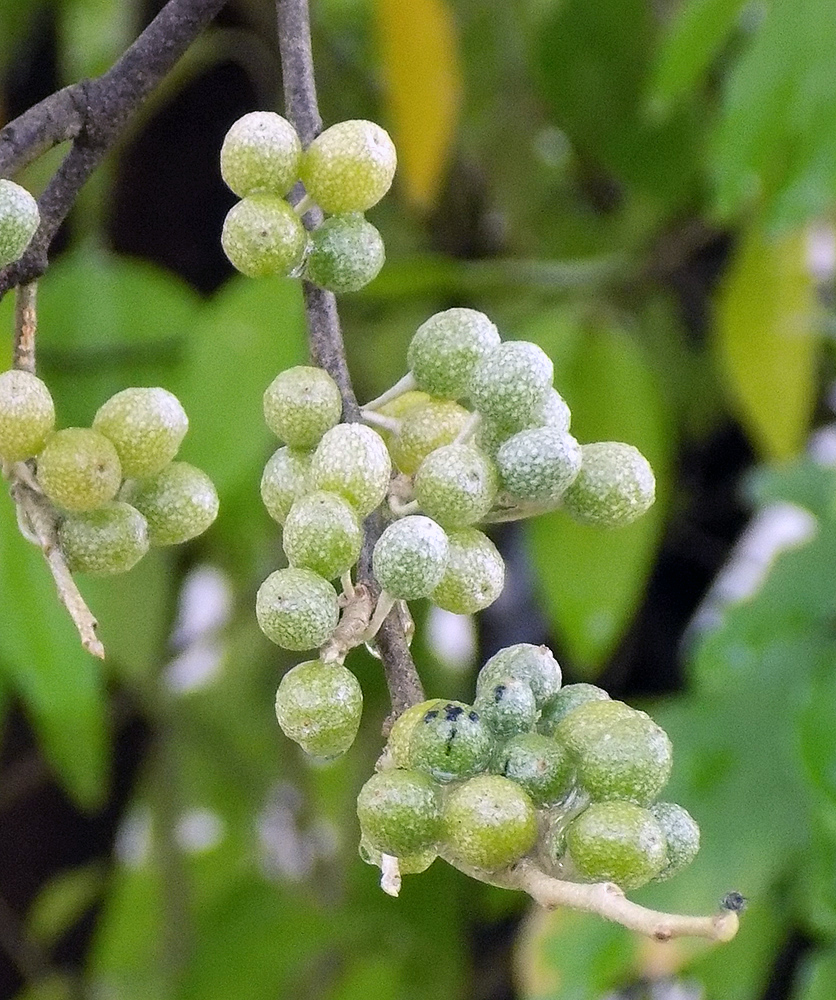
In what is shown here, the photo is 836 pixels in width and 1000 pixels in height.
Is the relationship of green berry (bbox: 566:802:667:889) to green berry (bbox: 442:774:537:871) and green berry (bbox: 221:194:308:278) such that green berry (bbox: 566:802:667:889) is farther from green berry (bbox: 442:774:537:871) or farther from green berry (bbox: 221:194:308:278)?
green berry (bbox: 221:194:308:278)

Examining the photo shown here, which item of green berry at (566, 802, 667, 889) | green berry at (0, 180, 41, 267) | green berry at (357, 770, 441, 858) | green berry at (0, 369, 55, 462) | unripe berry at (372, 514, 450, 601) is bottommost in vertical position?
green berry at (566, 802, 667, 889)

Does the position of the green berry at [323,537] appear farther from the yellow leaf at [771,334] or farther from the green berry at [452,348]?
the yellow leaf at [771,334]

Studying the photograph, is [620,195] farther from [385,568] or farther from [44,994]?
[385,568]

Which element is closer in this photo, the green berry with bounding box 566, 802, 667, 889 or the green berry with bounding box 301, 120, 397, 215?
the green berry with bounding box 566, 802, 667, 889

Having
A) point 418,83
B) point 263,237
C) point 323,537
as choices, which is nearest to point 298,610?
point 323,537

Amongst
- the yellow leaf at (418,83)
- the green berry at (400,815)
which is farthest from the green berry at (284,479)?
the yellow leaf at (418,83)

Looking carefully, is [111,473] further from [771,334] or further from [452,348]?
[771,334]

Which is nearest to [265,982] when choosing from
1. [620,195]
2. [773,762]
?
[773,762]

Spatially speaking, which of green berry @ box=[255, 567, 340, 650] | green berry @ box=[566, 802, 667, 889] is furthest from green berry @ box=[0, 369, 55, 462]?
green berry @ box=[566, 802, 667, 889]
